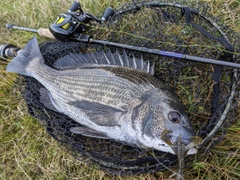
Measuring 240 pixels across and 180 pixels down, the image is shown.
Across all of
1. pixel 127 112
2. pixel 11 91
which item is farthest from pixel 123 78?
pixel 11 91

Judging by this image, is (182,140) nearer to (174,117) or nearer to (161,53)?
(174,117)

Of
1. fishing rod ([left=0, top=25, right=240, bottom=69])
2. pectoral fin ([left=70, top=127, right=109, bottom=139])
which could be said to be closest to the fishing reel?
fishing rod ([left=0, top=25, right=240, bottom=69])

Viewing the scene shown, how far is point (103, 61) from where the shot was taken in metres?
2.70

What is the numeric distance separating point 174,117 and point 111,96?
2.04 feet

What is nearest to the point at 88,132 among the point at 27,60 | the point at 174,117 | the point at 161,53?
the point at 174,117

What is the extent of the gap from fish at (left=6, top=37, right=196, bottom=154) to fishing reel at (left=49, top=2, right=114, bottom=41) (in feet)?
0.88

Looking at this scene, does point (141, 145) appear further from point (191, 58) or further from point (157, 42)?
point (157, 42)

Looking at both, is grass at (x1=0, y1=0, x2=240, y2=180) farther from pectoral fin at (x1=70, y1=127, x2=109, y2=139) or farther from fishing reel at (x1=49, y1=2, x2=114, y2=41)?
fishing reel at (x1=49, y1=2, x2=114, y2=41)

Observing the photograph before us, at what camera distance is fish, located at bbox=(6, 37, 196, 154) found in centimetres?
212

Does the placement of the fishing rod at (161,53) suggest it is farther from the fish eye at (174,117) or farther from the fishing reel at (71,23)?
the fish eye at (174,117)

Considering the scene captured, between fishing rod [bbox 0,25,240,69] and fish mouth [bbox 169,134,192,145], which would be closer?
fish mouth [bbox 169,134,192,145]

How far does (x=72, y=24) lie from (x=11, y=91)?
1.27m

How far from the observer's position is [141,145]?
2227 mm

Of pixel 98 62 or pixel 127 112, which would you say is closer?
pixel 127 112
